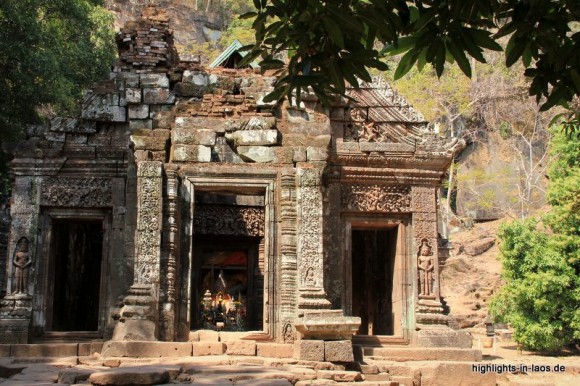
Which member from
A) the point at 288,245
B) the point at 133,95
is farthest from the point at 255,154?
the point at 133,95

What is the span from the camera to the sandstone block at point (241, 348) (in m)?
10.7

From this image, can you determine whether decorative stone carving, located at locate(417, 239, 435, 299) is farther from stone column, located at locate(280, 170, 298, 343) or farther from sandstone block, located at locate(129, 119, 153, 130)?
sandstone block, located at locate(129, 119, 153, 130)

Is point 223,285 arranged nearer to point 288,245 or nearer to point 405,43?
point 288,245

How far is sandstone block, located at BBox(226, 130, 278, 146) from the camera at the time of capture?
11.9 meters

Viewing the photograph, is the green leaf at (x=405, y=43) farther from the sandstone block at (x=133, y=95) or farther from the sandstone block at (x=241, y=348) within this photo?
the sandstone block at (x=133, y=95)

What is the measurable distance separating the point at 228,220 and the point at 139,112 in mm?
4962

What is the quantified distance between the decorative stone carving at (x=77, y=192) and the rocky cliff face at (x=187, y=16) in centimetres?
3787

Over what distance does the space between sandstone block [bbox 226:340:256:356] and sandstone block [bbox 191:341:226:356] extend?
112 millimetres

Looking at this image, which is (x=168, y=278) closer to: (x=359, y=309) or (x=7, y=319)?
(x=7, y=319)

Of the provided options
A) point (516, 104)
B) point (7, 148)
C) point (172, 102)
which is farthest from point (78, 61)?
point (516, 104)

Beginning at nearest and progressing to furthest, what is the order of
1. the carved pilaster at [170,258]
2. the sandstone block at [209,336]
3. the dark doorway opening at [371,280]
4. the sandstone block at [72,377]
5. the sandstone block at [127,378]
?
the sandstone block at [127,378]
the sandstone block at [72,377]
the sandstone block at [209,336]
the carved pilaster at [170,258]
the dark doorway opening at [371,280]

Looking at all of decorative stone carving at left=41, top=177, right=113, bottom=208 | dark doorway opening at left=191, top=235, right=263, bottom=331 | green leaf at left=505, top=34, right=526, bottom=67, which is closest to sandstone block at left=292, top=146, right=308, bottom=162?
decorative stone carving at left=41, top=177, right=113, bottom=208

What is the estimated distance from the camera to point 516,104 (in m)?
35.8

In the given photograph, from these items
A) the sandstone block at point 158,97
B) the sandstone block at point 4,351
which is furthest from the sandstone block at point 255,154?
the sandstone block at point 4,351
